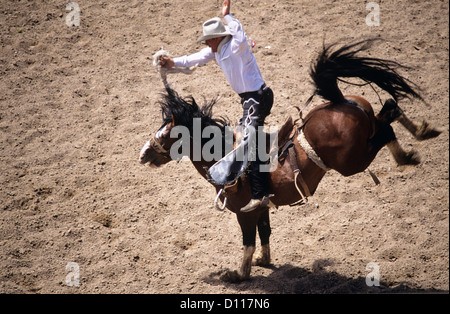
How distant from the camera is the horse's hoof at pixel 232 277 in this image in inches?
190

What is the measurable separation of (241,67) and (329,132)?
1002mm

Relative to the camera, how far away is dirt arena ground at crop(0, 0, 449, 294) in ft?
16.2

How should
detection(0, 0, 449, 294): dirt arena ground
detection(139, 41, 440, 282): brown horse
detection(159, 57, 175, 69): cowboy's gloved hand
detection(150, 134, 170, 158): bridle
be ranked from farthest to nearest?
1. detection(0, 0, 449, 294): dirt arena ground
2. detection(150, 134, 170, 158): bridle
3. detection(159, 57, 175, 69): cowboy's gloved hand
4. detection(139, 41, 440, 282): brown horse

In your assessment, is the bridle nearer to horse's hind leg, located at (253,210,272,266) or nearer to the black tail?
horse's hind leg, located at (253,210,272,266)

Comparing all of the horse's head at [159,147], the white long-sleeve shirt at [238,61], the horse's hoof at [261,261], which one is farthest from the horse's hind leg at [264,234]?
Answer: the white long-sleeve shirt at [238,61]

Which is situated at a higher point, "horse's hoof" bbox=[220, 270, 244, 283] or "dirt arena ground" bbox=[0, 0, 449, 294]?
"dirt arena ground" bbox=[0, 0, 449, 294]

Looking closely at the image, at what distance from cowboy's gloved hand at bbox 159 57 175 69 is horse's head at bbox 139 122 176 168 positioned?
0.57m

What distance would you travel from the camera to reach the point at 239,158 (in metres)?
4.41

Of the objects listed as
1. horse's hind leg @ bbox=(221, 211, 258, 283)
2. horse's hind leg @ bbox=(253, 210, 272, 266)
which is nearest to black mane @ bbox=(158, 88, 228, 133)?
horse's hind leg @ bbox=(221, 211, 258, 283)

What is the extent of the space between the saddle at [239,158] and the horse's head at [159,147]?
52cm

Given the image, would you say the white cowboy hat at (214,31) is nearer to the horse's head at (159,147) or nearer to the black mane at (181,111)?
the black mane at (181,111)

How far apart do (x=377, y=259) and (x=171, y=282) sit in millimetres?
2208

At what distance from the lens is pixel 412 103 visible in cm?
662

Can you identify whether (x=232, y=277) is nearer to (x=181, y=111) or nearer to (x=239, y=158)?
(x=239, y=158)
